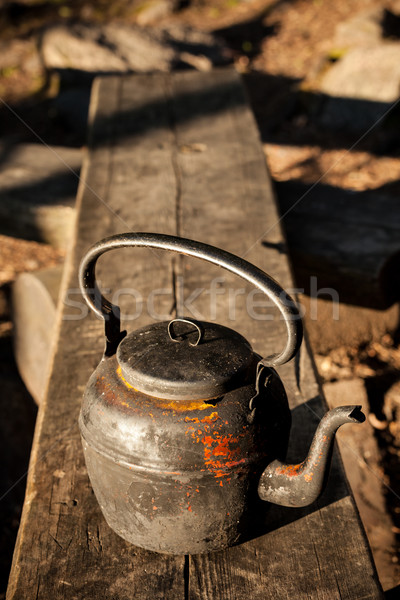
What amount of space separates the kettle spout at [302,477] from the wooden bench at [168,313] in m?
0.16

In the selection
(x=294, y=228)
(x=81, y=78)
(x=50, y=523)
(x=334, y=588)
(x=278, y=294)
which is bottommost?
(x=81, y=78)

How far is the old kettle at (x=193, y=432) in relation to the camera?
119cm

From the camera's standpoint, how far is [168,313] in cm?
214

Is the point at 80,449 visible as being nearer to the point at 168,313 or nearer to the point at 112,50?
the point at 168,313

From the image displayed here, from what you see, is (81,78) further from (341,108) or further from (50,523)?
(50,523)

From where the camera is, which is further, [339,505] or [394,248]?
[394,248]

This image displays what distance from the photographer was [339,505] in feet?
4.90

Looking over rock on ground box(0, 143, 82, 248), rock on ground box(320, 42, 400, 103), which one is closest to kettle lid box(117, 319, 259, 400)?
rock on ground box(0, 143, 82, 248)

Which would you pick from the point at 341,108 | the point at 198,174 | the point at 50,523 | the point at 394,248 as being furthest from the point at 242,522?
the point at 341,108

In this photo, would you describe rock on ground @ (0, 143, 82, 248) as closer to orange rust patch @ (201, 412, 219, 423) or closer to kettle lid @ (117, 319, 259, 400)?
kettle lid @ (117, 319, 259, 400)

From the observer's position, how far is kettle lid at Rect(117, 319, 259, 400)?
1189mm

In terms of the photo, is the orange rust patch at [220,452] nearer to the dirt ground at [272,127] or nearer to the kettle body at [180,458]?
the kettle body at [180,458]

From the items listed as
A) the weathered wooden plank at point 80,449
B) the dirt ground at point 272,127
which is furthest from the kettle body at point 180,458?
the dirt ground at point 272,127

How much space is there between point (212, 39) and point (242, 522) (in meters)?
7.39
